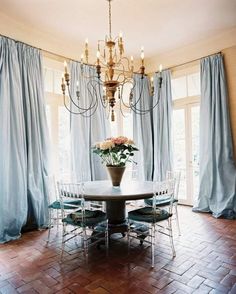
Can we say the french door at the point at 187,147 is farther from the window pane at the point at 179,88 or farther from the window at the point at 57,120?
the window at the point at 57,120

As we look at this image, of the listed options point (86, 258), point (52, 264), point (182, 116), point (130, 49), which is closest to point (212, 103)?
point (182, 116)

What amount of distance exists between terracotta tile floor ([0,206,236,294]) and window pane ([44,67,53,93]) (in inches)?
98.0

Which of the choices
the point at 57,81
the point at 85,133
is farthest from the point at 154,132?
the point at 57,81

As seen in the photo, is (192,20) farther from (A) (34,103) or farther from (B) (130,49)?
(A) (34,103)

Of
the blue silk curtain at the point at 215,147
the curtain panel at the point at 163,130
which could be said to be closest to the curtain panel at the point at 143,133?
the curtain panel at the point at 163,130

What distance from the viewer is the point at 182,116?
208 inches

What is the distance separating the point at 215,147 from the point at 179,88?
1.57 meters

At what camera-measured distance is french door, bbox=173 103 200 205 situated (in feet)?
16.7

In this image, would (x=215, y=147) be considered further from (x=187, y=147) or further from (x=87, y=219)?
(x=87, y=219)

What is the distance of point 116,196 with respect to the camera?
2793mm

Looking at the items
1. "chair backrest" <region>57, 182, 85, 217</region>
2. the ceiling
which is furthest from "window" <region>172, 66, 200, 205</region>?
"chair backrest" <region>57, 182, 85, 217</region>

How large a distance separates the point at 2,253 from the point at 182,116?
4042mm

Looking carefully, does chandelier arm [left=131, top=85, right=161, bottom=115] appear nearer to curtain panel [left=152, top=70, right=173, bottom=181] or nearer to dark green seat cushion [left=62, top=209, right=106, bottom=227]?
curtain panel [left=152, top=70, right=173, bottom=181]

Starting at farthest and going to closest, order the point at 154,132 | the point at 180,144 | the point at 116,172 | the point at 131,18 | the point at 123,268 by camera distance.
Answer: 1. the point at 154,132
2. the point at 180,144
3. the point at 131,18
4. the point at 116,172
5. the point at 123,268
